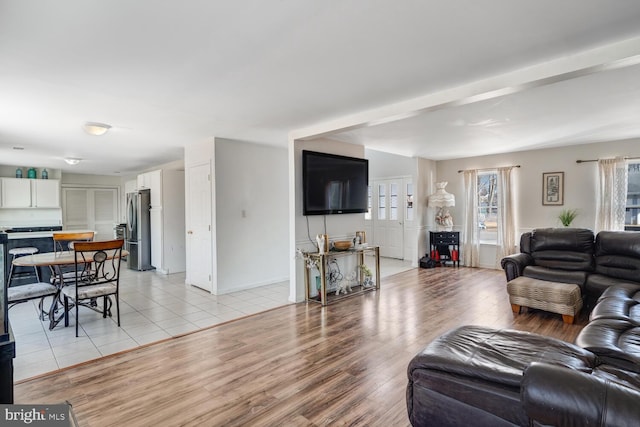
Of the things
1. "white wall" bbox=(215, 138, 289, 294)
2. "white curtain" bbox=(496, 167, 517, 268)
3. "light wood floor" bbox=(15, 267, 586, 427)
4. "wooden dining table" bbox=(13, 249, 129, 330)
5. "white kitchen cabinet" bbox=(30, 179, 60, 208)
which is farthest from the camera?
"white kitchen cabinet" bbox=(30, 179, 60, 208)

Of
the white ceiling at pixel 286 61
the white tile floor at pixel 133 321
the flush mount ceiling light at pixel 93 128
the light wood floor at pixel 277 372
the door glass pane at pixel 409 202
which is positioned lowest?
the light wood floor at pixel 277 372

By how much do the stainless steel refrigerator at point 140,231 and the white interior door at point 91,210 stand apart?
125 inches

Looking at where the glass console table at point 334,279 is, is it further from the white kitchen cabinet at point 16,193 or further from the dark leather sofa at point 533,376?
the white kitchen cabinet at point 16,193

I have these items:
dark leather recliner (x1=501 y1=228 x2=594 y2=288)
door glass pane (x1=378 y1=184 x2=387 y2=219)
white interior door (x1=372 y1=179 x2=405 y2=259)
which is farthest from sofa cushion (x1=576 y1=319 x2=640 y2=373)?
door glass pane (x1=378 y1=184 x2=387 y2=219)

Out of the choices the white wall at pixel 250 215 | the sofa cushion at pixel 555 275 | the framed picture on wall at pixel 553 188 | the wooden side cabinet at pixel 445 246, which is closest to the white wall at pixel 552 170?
the framed picture on wall at pixel 553 188

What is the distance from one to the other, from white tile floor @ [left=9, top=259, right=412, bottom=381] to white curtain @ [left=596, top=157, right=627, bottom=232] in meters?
5.29

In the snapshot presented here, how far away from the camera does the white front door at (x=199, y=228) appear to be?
4953 millimetres

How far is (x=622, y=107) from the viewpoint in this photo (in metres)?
3.56

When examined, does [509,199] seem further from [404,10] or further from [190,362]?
[190,362]

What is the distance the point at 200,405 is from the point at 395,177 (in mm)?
6881

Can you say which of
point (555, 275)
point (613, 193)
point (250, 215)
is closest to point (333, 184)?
point (250, 215)

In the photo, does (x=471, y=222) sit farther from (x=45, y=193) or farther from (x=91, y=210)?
(x=91, y=210)

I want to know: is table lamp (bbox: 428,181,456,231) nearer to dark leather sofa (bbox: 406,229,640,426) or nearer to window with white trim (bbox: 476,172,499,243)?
window with white trim (bbox: 476,172,499,243)

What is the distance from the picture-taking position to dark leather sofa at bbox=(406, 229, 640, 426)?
107 centimetres
